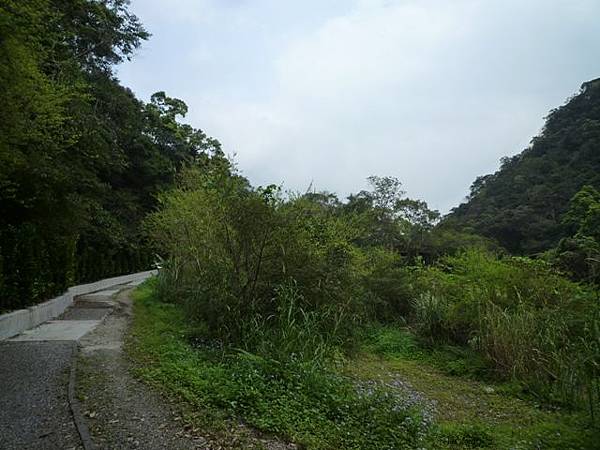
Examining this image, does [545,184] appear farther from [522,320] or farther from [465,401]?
[465,401]

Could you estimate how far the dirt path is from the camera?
3.13 metres

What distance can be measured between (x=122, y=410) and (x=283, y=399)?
4.53ft

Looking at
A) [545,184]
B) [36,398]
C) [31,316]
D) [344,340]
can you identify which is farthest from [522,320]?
[545,184]

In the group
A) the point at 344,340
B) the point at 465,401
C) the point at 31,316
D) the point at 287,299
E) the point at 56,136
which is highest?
the point at 56,136

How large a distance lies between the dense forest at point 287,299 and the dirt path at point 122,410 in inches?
11.0

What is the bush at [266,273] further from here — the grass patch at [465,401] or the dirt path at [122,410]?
the dirt path at [122,410]

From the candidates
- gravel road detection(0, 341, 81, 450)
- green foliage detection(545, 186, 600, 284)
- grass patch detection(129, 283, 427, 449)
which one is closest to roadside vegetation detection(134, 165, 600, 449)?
grass patch detection(129, 283, 427, 449)

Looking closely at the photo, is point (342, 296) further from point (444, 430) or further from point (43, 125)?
point (43, 125)

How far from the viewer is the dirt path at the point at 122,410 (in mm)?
3131

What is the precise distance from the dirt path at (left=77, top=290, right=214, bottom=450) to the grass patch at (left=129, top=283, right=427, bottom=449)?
0.20 m

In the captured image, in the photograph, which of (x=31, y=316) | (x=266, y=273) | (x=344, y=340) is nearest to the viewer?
(x=266, y=273)

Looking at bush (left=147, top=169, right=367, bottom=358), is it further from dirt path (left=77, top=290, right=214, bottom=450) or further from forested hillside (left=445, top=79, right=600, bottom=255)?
forested hillside (left=445, top=79, right=600, bottom=255)

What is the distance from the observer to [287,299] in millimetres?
6059

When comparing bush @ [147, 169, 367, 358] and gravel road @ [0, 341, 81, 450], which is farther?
bush @ [147, 169, 367, 358]
